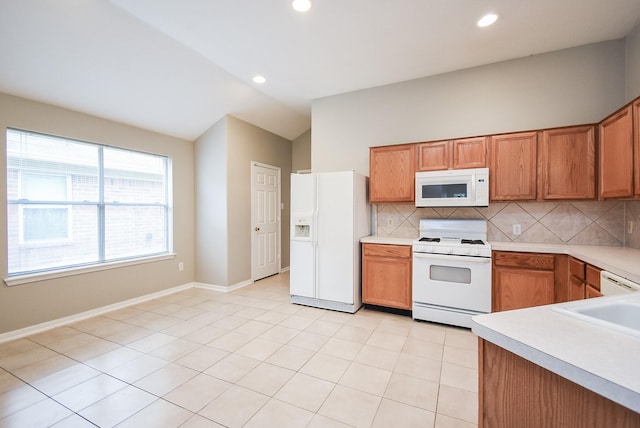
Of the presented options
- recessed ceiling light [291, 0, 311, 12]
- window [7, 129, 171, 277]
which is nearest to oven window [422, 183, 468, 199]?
recessed ceiling light [291, 0, 311, 12]

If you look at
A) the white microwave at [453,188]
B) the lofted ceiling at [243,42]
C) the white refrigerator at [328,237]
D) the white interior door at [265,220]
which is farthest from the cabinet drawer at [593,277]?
the white interior door at [265,220]

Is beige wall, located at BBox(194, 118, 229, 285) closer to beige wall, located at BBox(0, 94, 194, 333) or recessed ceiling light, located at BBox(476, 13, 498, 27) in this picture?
beige wall, located at BBox(0, 94, 194, 333)

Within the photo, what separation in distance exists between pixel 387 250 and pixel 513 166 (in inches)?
64.3

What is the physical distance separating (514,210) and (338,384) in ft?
9.06

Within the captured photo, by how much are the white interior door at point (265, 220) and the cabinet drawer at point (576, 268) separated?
4.25 m

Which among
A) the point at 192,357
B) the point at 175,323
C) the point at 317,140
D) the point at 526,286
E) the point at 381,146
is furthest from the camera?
the point at 317,140

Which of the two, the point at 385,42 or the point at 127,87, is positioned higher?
the point at 385,42

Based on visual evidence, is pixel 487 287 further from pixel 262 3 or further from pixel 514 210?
pixel 262 3

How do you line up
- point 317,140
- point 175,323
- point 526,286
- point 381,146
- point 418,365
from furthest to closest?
point 317,140 → point 381,146 → point 175,323 → point 526,286 → point 418,365

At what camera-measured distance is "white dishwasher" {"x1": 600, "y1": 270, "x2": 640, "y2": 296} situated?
66.7 inches

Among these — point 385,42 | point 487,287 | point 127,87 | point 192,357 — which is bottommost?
point 192,357

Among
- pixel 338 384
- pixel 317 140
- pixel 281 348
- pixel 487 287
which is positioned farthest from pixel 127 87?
pixel 487 287

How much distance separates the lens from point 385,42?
113 inches

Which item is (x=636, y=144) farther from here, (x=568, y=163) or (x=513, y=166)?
(x=513, y=166)
